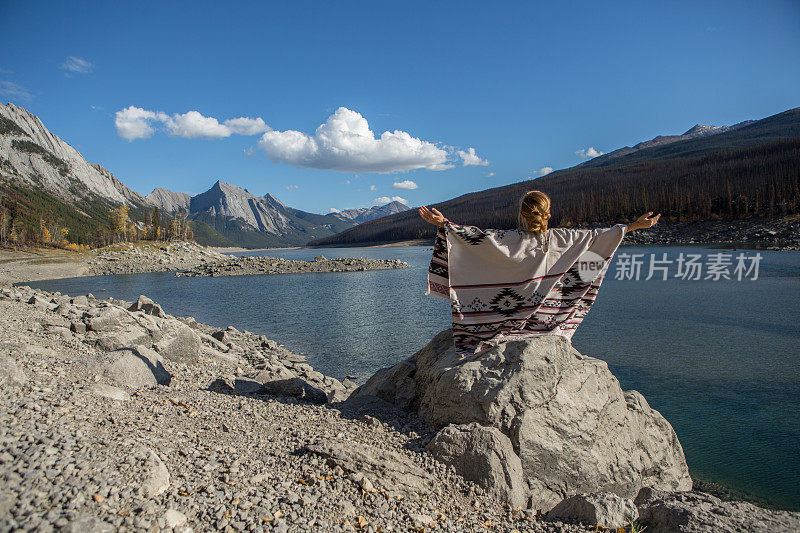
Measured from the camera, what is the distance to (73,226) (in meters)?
140

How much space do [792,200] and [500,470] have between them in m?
86.4

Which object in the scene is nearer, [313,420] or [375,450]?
[375,450]

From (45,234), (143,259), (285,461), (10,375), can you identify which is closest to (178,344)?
(10,375)

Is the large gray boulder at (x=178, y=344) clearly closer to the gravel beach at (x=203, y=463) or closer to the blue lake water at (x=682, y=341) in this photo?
the gravel beach at (x=203, y=463)

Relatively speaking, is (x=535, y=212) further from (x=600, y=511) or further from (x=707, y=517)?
(x=707, y=517)

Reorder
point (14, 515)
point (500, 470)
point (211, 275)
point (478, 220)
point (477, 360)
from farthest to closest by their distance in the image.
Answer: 1. point (478, 220)
2. point (211, 275)
3. point (477, 360)
4. point (500, 470)
5. point (14, 515)

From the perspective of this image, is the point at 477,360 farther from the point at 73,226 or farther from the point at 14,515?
the point at 73,226

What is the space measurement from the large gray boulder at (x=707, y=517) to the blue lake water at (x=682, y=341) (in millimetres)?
4441

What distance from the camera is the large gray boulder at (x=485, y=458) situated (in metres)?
4.32

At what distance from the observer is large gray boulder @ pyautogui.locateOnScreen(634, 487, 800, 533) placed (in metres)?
3.49

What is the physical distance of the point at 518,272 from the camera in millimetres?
5461

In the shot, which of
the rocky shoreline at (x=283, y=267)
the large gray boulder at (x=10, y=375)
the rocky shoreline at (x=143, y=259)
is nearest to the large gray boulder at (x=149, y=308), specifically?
the large gray boulder at (x=10, y=375)

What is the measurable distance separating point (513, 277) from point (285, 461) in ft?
11.0

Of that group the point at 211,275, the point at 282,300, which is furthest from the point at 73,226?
the point at 282,300
